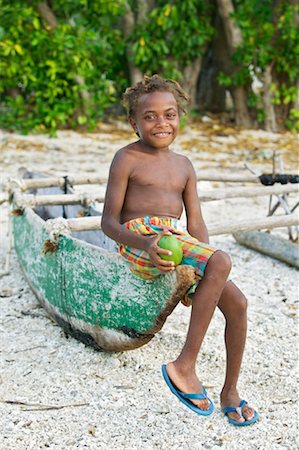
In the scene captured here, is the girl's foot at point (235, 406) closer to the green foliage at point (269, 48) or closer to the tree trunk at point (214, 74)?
the green foliage at point (269, 48)

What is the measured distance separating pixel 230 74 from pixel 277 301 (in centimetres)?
660

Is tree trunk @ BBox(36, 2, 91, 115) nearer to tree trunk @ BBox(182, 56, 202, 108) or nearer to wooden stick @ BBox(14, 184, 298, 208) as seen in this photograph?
tree trunk @ BBox(182, 56, 202, 108)

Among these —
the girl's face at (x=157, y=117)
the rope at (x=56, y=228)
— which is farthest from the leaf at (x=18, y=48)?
the girl's face at (x=157, y=117)

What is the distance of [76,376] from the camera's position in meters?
3.10

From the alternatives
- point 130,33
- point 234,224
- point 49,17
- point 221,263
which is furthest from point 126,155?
point 130,33

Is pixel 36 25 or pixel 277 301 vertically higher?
pixel 36 25

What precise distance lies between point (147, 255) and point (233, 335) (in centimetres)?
48

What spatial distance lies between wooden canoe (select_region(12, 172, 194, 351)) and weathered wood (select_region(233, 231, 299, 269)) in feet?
5.13

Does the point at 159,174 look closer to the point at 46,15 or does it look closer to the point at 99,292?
the point at 99,292

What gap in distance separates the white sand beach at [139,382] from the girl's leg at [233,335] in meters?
0.11

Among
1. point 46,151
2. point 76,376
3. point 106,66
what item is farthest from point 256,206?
point 106,66

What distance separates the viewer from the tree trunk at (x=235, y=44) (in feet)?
31.4

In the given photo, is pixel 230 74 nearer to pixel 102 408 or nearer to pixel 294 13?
pixel 294 13

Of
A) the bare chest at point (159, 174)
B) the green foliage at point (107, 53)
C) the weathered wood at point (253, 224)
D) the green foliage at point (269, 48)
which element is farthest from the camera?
the green foliage at point (269, 48)
